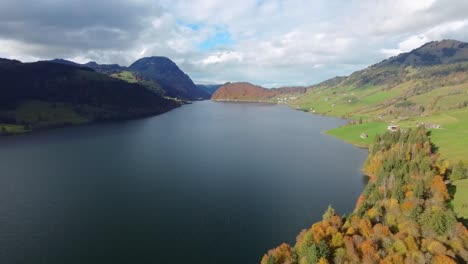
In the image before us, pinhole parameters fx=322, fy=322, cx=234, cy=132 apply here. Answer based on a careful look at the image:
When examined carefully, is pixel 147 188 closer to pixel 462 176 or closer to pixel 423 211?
pixel 423 211

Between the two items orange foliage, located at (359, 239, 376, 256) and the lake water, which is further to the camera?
the lake water

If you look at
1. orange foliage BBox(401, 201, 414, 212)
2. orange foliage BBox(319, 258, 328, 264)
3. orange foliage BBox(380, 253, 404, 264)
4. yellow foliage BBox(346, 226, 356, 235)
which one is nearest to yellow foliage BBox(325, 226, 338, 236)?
yellow foliage BBox(346, 226, 356, 235)

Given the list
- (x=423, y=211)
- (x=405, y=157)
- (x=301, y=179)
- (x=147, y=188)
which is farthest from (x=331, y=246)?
(x=405, y=157)

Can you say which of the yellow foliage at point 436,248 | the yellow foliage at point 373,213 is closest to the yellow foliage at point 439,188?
the yellow foliage at point 373,213

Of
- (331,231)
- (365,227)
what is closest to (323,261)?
(331,231)

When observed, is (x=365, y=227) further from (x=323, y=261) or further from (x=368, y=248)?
(x=323, y=261)

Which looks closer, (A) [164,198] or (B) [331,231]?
(B) [331,231]

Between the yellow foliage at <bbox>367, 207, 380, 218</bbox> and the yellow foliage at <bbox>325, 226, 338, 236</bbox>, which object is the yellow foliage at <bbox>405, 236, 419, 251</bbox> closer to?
the yellow foliage at <bbox>367, 207, 380, 218</bbox>
